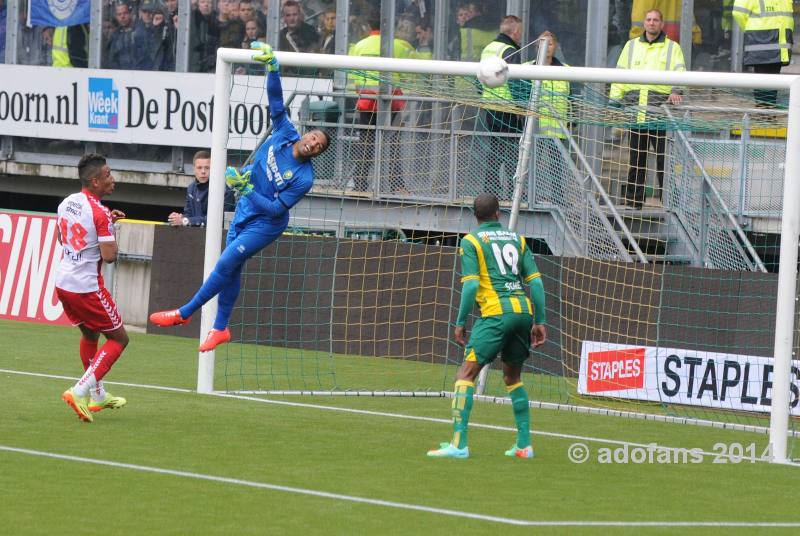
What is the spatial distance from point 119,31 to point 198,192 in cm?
630

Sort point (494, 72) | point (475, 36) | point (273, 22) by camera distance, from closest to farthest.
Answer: point (494, 72) → point (475, 36) → point (273, 22)

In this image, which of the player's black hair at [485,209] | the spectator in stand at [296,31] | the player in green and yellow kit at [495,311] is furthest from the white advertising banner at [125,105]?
the player in green and yellow kit at [495,311]

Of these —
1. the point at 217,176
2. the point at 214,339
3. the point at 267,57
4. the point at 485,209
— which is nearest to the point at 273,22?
the point at 217,176

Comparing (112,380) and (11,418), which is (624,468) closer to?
(11,418)

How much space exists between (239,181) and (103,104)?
1169 centimetres

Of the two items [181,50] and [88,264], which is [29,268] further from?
[88,264]

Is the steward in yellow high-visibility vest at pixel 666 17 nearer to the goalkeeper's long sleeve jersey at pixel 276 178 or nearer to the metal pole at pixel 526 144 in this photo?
the metal pole at pixel 526 144

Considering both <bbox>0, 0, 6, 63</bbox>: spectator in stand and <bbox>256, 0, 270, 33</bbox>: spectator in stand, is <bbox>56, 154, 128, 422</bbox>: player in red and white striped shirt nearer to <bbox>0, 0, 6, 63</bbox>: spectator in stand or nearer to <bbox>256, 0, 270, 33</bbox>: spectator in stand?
<bbox>256, 0, 270, 33</bbox>: spectator in stand

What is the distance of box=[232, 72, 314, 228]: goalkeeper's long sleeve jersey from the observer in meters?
12.6

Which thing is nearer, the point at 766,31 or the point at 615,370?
the point at 615,370

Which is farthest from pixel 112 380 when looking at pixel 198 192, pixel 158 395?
pixel 198 192

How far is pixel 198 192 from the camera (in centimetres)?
1811

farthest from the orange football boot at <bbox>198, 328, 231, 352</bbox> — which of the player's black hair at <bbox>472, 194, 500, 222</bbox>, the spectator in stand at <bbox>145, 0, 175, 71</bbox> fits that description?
the spectator in stand at <bbox>145, 0, 175, 71</bbox>

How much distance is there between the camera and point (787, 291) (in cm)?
1144
